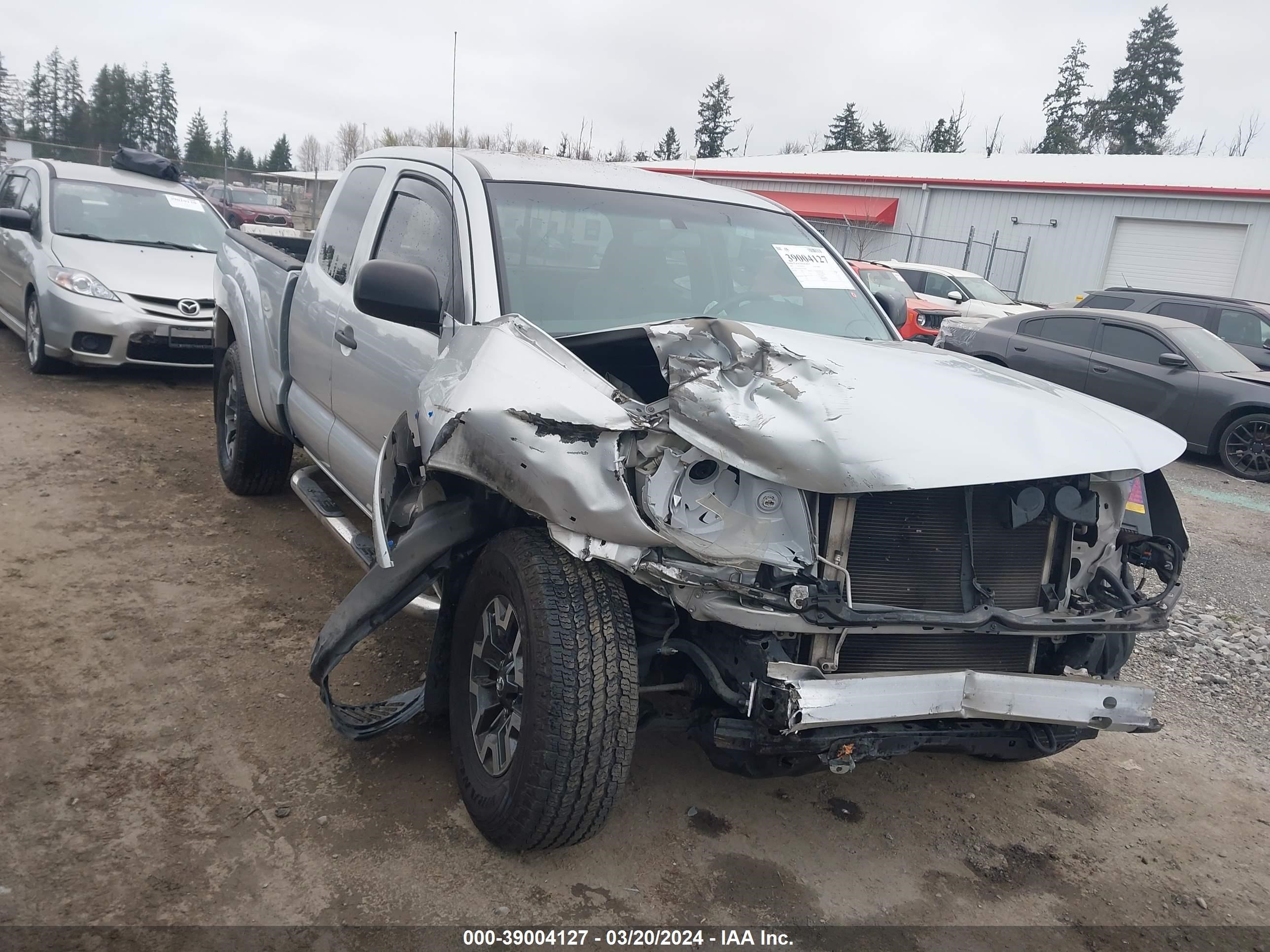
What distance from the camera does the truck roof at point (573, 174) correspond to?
3.74 m

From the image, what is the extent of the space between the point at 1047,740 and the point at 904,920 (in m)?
0.68

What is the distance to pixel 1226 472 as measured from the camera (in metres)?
9.84

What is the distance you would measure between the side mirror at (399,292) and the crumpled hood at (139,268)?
5.73 m

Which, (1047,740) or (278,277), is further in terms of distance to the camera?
(278,277)

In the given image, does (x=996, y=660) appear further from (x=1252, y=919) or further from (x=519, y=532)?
(x=519, y=532)

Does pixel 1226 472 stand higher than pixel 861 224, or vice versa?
pixel 861 224

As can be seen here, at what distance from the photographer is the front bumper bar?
2373 mm

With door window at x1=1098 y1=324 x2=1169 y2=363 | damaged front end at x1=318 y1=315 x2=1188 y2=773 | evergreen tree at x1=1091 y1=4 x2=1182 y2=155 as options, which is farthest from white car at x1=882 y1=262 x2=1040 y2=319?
evergreen tree at x1=1091 y1=4 x2=1182 y2=155

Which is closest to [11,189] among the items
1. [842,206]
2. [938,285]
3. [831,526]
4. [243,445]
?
[243,445]

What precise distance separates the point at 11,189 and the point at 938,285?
13990 millimetres

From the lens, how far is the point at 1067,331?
1126 cm

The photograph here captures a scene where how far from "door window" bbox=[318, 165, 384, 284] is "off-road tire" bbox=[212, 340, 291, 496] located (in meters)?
1.16

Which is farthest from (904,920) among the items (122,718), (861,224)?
(861,224)

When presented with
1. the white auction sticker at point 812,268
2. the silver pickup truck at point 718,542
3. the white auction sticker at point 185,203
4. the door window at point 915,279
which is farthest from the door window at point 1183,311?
the white auction sticker at point 185,203
